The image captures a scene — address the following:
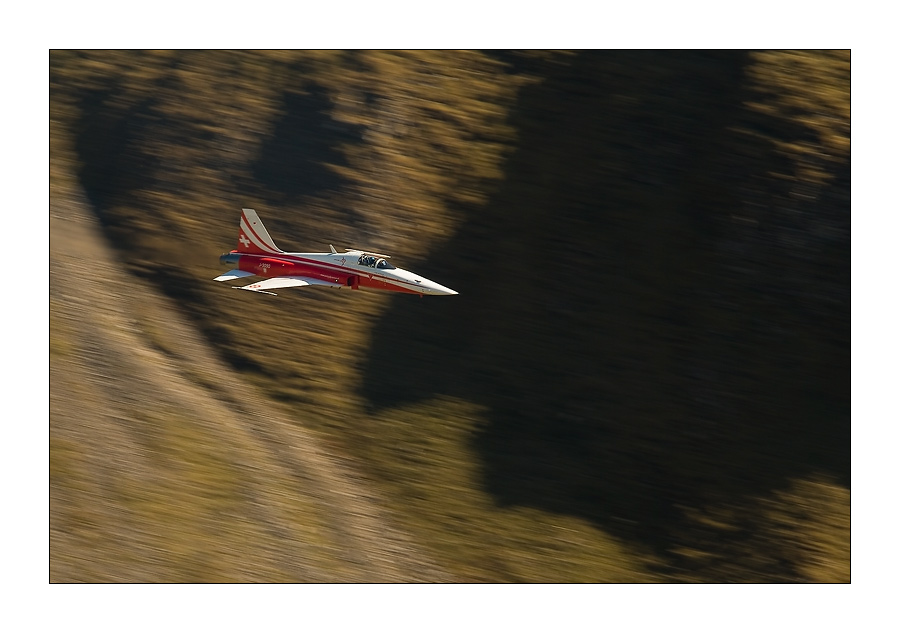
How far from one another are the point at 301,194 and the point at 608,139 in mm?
15081

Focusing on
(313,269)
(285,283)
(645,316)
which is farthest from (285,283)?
(645,316)

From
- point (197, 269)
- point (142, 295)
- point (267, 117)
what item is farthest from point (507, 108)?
point (142, 295)

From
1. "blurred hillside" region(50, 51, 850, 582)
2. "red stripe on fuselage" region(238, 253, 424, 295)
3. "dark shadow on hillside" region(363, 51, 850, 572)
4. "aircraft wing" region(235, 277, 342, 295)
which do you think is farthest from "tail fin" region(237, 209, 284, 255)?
"dark shadow on hillside" region(363, 51, 850, 572)

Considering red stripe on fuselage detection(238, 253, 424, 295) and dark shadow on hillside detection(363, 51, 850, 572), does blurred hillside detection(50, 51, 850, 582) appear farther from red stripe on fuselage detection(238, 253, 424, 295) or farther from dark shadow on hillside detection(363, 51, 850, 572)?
red stripe on fuselage detection(238, 253, 424, 295)

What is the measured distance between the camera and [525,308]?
1410 inches

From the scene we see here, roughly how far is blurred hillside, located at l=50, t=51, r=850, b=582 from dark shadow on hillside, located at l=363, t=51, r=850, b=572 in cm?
10

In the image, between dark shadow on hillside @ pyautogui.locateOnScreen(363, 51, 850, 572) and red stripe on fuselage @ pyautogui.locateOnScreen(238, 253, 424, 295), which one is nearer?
red stripe on fuselage @ pyautogui.locateOnScreen(238, 253, 424, 295)

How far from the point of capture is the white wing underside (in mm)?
30078

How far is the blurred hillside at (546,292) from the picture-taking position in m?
33.3

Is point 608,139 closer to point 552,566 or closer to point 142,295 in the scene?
point 552,566

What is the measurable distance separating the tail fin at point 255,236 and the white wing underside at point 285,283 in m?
1.36

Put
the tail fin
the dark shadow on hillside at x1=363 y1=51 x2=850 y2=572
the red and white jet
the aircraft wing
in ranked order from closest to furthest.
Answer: the aircraft wing < the red and white jet < the tail fin < the dark shadow on hillside at x1=363 y1=51 x2=850 y2=572

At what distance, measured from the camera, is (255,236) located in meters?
32.0

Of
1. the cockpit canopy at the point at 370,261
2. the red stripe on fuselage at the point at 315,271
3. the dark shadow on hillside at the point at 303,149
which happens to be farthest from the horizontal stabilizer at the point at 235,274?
the dark shadow on hillside at the point at 303,149
